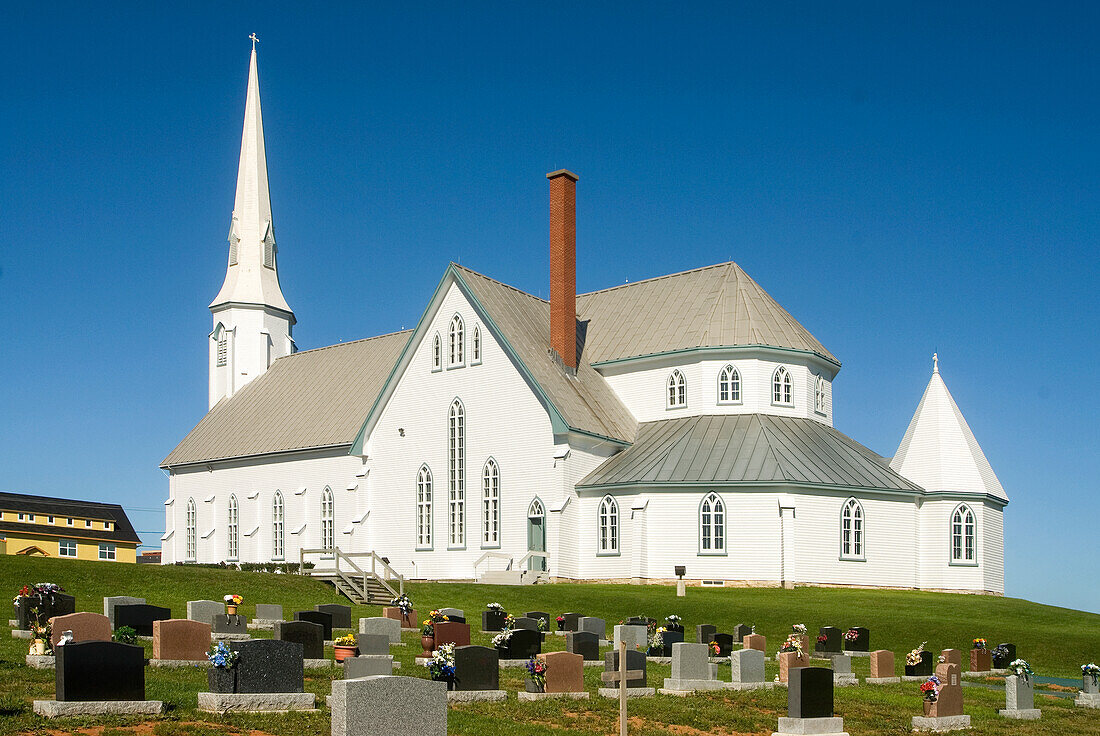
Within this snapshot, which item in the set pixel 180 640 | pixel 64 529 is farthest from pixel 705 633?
pixel 64 529

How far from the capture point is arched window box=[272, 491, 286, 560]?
→ 185 feet

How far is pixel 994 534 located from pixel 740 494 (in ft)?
37.9

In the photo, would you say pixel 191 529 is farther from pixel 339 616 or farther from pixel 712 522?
pixel 339 616

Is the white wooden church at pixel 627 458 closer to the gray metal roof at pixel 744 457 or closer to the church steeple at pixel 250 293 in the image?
the gray metal roof at pixel 744 457

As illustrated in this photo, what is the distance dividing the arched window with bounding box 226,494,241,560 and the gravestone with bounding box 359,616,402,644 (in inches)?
1376

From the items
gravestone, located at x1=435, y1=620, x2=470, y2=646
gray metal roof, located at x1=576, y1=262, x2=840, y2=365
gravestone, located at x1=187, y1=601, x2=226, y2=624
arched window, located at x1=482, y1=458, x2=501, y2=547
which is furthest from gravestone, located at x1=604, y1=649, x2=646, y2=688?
gray metal roof, located at x1=576, y1=262, x2=840, y2=365

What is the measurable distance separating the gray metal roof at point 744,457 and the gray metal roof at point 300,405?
14887 mm

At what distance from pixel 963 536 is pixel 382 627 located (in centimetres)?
2780

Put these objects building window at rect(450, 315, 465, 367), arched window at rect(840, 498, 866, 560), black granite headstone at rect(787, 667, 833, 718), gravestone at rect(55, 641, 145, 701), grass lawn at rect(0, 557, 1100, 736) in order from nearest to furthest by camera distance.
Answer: gravestone at rect(55, 641, 145, 701) → grass lawn at rect(0, 557, 1100, 736) → black granite headstone at rect(787, 667, 833, 718) → arched window at rect(840, 498, 866, 560) → building window at rect(450, 315, 465, 367)

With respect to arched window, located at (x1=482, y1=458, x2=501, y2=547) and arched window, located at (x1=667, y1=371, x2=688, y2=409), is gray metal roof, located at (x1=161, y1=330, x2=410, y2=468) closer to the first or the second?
arched window, located at (x1=482, y1=458, x2=501, y2=547)

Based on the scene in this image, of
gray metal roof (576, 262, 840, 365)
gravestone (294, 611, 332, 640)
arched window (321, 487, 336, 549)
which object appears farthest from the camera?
arched window (321, 487, 336, 549)

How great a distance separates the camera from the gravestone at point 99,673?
14.8 meters

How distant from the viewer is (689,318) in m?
49.4

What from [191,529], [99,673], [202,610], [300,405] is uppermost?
[300,405]
